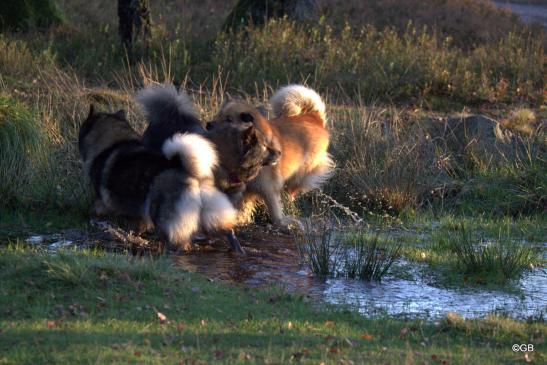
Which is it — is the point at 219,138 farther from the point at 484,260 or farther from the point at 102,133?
the point at 484,260

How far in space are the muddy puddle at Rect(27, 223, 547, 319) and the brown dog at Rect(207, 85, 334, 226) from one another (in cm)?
78

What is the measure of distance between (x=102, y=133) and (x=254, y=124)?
159 centimetres

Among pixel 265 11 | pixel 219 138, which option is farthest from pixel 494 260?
pixel 265 11

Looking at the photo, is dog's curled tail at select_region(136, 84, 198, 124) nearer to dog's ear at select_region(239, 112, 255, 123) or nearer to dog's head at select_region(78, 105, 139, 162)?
dog's head at select_region(78, 105, 139, 162)

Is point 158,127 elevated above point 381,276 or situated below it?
above

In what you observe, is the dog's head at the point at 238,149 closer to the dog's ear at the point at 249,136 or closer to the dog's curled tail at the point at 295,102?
the dog's ear at the point at 249,136

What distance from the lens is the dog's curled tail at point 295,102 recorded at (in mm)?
10547

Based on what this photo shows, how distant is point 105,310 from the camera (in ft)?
20.7

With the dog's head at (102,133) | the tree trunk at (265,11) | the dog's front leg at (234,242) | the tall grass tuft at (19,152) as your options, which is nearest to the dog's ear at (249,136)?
the dog's front leg at (234,242)

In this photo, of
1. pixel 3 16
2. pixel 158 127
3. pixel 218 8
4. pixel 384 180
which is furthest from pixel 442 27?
pixel 158 127

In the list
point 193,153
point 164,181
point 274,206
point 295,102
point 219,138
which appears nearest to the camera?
point 193,153

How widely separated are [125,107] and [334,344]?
701 cm

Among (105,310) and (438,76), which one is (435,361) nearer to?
(105,310)

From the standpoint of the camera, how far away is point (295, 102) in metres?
10.6
